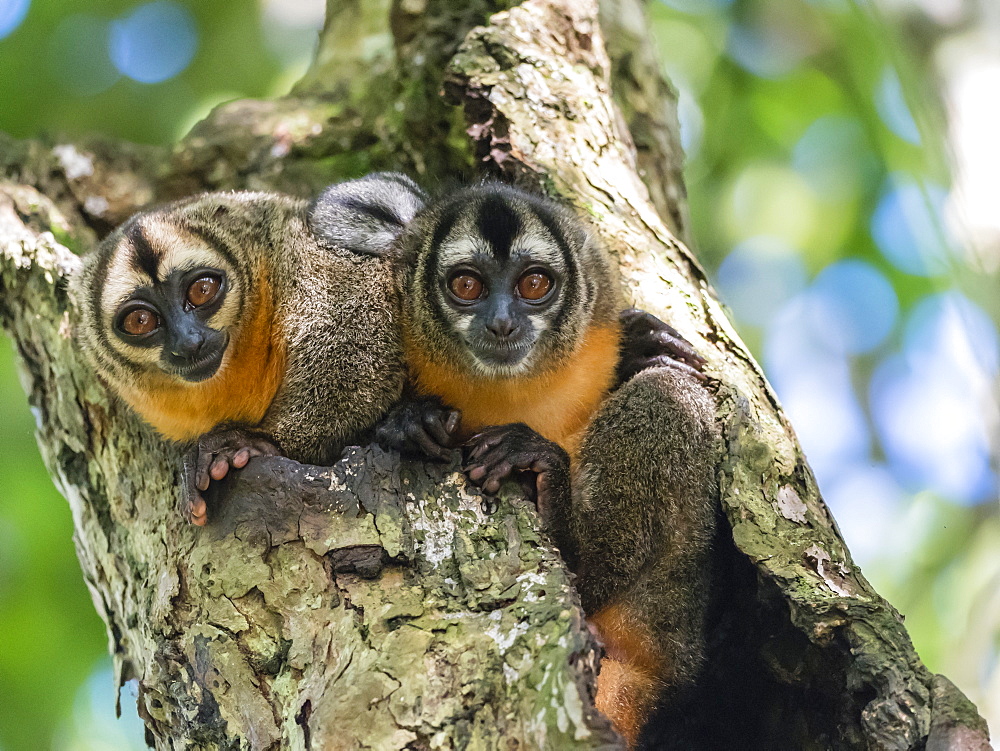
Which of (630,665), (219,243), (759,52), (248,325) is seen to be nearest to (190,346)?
(248,325)

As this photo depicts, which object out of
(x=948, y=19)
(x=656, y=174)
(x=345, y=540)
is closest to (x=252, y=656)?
(x=345, y=540)

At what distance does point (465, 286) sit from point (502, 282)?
0.61 ft

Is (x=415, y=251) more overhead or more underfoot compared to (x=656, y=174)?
more underfoot

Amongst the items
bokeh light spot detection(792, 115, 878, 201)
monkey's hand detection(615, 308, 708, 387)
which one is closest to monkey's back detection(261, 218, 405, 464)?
monkey's hand detection(615, 308, 708, 387)

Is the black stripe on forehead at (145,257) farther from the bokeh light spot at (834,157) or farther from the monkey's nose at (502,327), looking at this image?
the bokeh light spot at (834,157)

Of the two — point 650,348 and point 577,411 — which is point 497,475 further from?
point 650,348

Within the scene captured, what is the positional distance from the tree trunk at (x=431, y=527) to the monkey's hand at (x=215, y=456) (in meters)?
0.15

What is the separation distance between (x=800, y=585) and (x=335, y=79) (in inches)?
200

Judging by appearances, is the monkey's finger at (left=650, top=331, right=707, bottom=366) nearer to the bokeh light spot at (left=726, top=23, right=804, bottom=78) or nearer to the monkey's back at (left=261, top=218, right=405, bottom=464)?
the monkey's back at (left=261, top=218, right=405, bottom=464)

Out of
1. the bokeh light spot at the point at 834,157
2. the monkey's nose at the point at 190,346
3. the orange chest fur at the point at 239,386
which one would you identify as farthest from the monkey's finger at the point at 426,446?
the bokeh light spot at the point at 834,157

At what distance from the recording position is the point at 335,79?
6.91m

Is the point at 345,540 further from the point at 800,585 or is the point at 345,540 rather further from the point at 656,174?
the point at 656,174

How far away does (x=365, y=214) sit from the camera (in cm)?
486

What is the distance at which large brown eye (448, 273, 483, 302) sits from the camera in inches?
181
